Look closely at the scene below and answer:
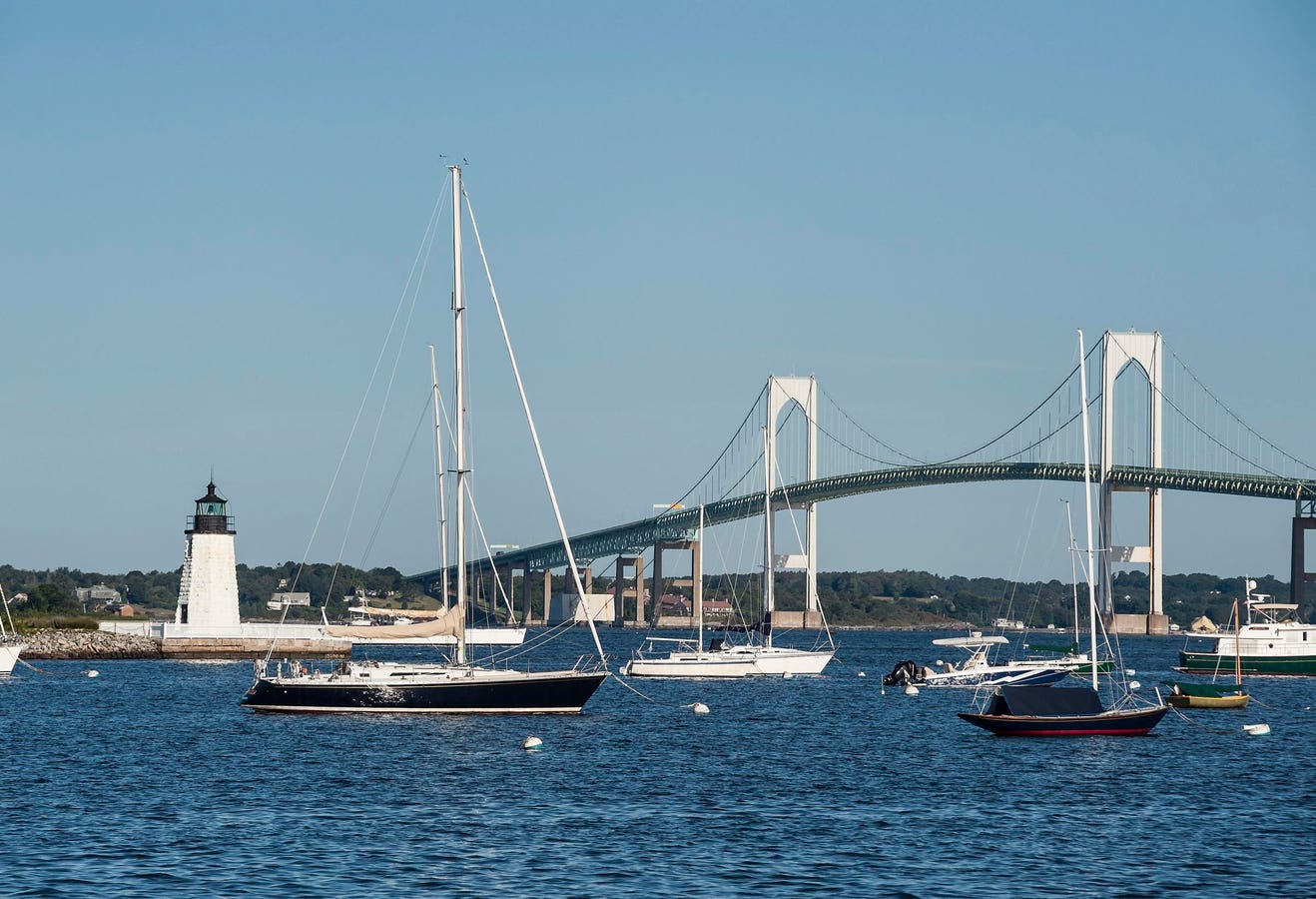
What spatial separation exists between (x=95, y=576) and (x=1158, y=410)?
378 ft

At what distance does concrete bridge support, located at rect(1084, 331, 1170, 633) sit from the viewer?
9828 cm

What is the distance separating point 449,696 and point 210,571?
34100 millimetres

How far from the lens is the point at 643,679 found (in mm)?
→ 56500

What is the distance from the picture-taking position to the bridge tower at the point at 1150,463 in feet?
323

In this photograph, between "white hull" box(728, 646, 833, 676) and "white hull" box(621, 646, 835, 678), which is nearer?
"white hull" box(621, 646, 835, 678)

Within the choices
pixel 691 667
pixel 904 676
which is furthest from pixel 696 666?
pixel 904 676

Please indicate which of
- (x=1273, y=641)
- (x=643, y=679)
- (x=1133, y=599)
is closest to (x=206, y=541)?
(x=643, y=679)

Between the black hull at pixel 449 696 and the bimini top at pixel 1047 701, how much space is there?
322 inches

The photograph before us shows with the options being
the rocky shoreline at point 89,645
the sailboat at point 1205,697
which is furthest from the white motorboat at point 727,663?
the rocky shoreline at point 89,645

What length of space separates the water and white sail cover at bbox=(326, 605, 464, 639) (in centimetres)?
177

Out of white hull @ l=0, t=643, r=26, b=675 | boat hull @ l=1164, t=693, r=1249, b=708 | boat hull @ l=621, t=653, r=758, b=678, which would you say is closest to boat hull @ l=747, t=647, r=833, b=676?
boat hull @ l=621, t=653, r=758, b=678

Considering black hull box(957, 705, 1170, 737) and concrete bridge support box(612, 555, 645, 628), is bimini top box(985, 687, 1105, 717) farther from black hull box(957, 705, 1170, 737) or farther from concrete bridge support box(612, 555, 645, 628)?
concrete bridge support box(612, 555, 645, 628)

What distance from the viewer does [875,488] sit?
107500mm

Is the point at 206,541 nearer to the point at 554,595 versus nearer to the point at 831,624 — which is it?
the point at 554,595
